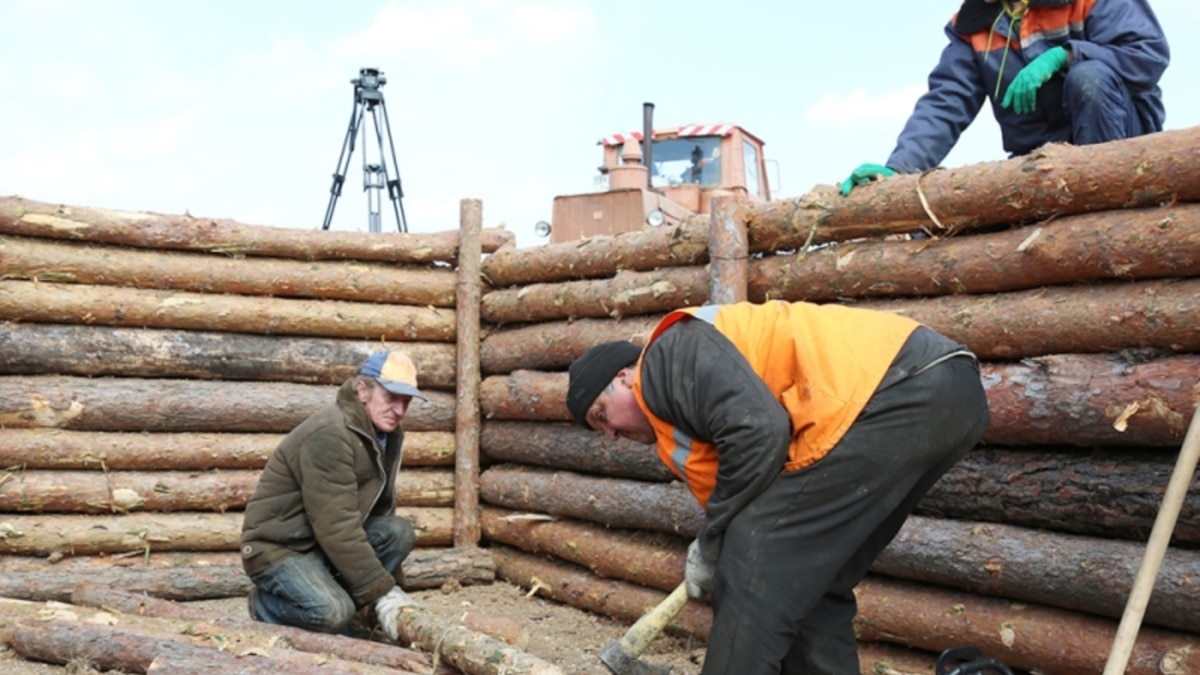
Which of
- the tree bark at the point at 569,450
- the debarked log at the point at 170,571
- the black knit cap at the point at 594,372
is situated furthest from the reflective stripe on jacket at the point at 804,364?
the debarked log at the point at 170,571

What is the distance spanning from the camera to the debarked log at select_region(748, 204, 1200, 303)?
14.1 feet

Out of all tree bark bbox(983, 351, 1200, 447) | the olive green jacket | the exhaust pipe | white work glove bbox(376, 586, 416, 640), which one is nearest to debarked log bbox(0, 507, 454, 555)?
the olive green jacket

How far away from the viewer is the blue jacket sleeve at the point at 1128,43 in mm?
5098

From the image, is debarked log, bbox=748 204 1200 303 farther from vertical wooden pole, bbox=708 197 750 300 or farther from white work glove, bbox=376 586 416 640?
white work glove, bbox=376 586 416 640

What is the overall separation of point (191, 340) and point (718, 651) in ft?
17.4

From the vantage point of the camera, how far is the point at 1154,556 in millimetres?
3363

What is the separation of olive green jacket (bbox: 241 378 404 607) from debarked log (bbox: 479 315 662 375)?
5.71 feet

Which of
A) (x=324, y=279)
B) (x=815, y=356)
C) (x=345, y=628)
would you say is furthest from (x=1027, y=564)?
(x=324, y=279)

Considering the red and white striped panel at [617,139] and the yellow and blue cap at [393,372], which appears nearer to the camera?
the yellow and blue cap at [393,372]

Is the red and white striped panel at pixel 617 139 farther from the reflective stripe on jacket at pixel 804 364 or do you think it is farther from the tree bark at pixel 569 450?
the reflective stripe on jacket at pixel 804 364

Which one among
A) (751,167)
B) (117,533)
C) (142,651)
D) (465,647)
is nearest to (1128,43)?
(465,647)

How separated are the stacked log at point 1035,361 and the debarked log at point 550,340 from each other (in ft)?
2.01

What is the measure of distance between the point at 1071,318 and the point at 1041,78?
1.35 m

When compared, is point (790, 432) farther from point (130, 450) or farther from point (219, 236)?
point (219, 236)
